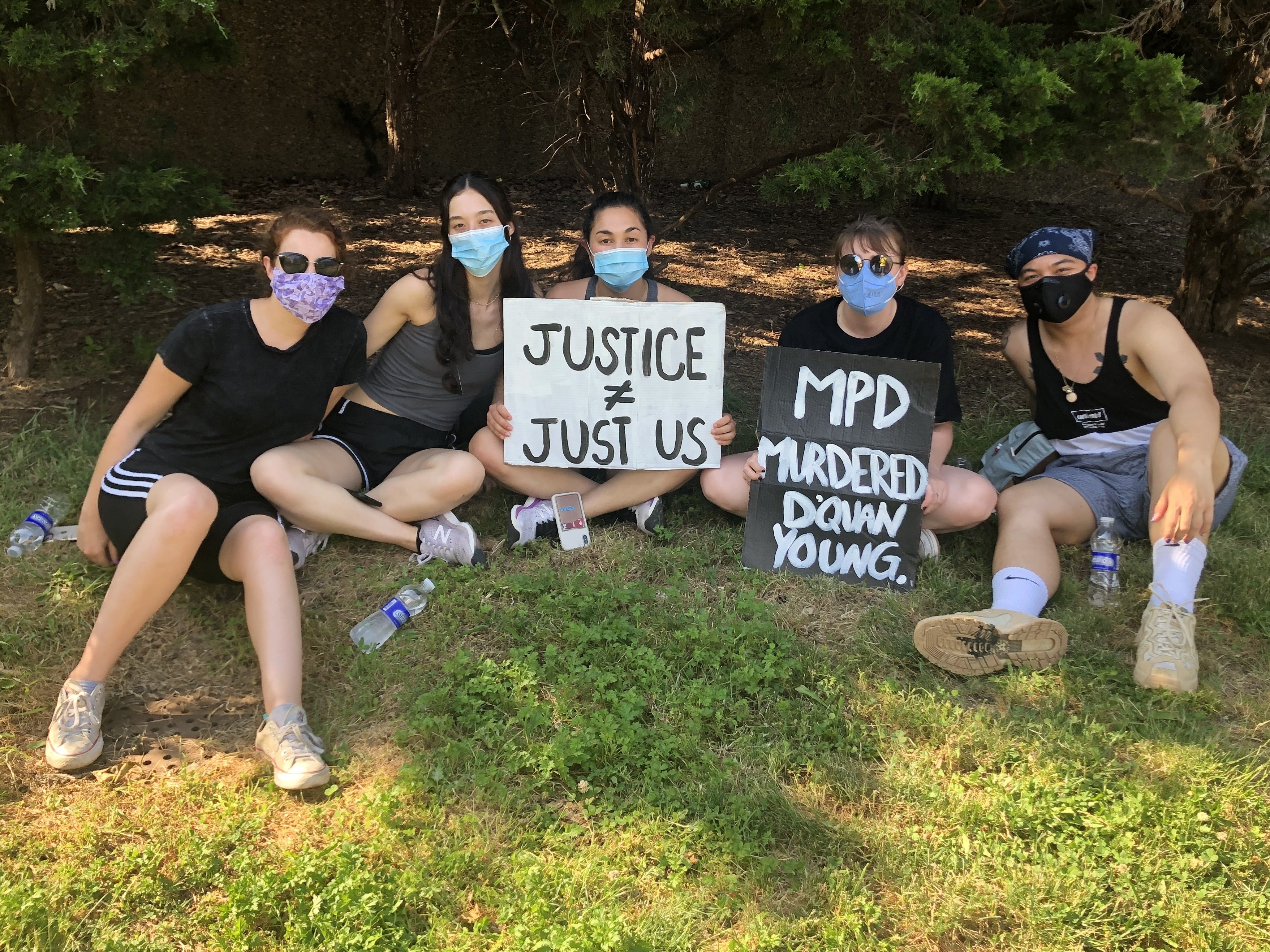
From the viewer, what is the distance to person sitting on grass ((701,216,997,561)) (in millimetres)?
3861

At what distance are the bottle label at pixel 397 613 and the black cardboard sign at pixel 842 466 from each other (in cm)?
137

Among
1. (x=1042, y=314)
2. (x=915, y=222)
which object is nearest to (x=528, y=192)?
(x=915, y=222)

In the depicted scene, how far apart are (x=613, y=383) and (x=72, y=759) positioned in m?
2.32

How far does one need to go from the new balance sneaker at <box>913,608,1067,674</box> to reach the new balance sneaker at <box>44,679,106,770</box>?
2678 millimetres

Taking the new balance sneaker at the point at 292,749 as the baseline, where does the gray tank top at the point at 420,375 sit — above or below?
above

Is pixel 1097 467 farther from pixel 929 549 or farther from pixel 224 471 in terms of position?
pixel 224 471

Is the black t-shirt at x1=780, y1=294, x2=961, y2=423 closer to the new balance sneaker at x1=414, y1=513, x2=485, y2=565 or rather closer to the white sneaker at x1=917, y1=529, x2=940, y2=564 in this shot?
the white sneaker at x1=917, y1=529, x2=940, y2=564

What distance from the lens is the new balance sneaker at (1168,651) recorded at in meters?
3.27

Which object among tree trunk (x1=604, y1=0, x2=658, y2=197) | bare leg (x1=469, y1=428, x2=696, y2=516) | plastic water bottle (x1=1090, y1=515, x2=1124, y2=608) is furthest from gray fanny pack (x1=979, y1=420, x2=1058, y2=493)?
tree trunk (x1=604, y1=0, x2=658, y2=197)

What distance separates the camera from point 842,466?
13.1ft

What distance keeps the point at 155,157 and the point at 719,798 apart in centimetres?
412

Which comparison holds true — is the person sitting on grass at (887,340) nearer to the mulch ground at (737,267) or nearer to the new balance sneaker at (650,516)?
the new balance sneaker at (650,516)

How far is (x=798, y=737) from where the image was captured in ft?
10.2

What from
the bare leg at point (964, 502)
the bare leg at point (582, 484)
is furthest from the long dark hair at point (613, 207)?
the bare leg at point (964, 502)
